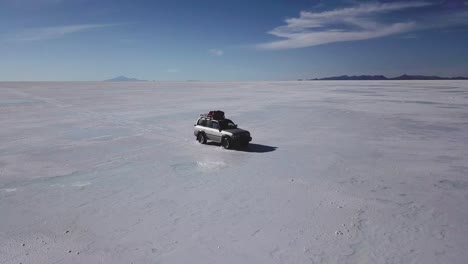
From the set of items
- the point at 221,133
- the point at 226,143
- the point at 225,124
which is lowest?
the point at 226,143

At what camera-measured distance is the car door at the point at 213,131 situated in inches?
727

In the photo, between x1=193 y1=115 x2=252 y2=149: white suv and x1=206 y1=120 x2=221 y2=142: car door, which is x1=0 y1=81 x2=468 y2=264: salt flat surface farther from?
x1=193 y1=115 x2=252 y2=149: white suv

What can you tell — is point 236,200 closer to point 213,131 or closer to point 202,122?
point 213,131

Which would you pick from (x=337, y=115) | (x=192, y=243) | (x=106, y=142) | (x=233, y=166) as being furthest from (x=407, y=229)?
(x=337, y=115)

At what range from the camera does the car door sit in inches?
727

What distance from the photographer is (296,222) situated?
9117 millimetres

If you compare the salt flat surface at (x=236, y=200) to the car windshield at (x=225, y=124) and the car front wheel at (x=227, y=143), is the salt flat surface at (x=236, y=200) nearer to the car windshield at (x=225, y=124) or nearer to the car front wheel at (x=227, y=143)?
the car front wheel at (x=227, y=143)

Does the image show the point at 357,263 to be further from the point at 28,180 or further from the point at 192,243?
the point at 28,180

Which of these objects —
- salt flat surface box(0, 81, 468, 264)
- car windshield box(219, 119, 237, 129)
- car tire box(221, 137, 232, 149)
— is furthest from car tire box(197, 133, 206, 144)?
car tire box(221, 137, 232, 149)

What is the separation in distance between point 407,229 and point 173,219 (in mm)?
5931

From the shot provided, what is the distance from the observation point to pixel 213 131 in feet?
61.3

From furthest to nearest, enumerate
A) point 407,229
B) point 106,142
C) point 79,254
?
point 106,142, point 407,229, point 79,254

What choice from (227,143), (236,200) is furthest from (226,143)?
(236,200)

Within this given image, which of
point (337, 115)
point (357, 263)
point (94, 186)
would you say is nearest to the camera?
point (357, 263)
